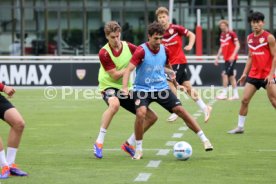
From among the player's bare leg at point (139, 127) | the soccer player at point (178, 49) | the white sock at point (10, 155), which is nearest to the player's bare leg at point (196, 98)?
the soccer player at point (178, 49)

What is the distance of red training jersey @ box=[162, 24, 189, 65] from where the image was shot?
17031 millimetres

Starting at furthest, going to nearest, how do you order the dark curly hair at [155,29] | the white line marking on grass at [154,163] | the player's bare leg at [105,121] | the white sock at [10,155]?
the player's bare leg at [105,121] < the dark curly hair at [155,29] < the white line marking on grass at [154,163] < the white sock at [10,155]

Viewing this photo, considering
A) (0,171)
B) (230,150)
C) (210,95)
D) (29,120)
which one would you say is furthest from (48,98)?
(0,171)

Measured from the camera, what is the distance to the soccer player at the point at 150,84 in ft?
38.1

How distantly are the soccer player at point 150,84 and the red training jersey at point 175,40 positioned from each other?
→ 5.16 m

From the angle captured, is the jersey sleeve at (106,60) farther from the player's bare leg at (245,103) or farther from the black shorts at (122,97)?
the player's bare leg at (245,103)

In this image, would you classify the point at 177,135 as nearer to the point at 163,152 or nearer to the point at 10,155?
the point at 163,152

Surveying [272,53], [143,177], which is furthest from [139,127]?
[272,53]

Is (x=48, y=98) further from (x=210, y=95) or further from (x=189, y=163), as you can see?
(x=189, y=163)

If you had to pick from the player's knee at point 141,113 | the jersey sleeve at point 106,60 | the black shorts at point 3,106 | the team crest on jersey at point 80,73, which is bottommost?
the team crest on jersey at point 80,73

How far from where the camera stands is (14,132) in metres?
10.1

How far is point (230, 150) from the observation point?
41.6 feet

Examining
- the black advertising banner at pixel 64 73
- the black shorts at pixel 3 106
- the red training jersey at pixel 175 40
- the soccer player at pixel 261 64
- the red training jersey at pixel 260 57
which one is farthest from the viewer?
the black advertising banner at pixel 64 73

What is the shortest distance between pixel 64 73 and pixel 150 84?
18380 mm
